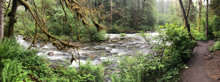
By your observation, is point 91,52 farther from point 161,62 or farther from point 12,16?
point 12,16

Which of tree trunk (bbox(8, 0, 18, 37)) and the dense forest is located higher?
tree trunk (bbox(8, 0, 18, 37))

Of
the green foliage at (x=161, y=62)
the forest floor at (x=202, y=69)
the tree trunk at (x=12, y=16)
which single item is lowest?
the forest floor at (x=202, y=69)

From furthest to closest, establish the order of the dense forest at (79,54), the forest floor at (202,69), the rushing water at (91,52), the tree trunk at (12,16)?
1. the rushing water at (91,52)
2. the forest floor at (202,69)
3. the tree trunk at (12,16)
4. the dense forest at (79,54)

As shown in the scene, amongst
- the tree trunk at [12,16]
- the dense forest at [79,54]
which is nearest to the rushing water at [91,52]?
the dense forest at [79,54]

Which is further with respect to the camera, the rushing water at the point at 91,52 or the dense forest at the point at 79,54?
the rushing water at the point at 91,52

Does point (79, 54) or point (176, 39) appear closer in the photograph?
point (79, 54)

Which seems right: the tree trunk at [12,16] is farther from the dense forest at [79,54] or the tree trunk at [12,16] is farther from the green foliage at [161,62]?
the green foliage at [161,62]

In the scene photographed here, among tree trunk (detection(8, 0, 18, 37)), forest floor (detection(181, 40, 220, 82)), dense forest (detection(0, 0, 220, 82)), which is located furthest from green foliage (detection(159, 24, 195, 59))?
tree trunk (detection(8, 0, 18, 37))

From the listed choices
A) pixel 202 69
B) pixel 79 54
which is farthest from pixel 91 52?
pixel 79 54

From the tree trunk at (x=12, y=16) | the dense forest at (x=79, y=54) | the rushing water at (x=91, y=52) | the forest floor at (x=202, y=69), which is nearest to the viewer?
the dense forest at (x=79, y=54)

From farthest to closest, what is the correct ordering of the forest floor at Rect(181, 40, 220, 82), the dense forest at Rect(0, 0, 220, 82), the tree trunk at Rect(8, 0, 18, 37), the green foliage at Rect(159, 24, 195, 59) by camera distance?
the green foliage at Rect(159, 24, 195, 59) < the forest floor at Rect(181, 40, 220, 82) < the tree trunk at Rect(8, 0, 18, 37) < the dense forest at Rect(0, 0, 220, 82)

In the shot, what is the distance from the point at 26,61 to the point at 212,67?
8.68 m

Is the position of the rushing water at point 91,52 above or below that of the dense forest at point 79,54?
below

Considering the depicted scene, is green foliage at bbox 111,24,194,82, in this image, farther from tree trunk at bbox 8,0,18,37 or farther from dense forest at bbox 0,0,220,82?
tree trunk at bbox 8,0,18,37
